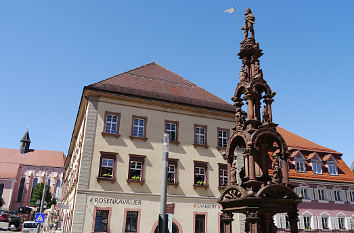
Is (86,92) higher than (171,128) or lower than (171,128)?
higher

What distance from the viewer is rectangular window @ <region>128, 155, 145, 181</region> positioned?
819 inches

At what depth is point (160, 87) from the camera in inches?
969

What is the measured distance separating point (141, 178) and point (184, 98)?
23.2 feet

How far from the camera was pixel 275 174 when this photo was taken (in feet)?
25.5

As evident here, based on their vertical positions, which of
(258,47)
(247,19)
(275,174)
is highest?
(247,19)

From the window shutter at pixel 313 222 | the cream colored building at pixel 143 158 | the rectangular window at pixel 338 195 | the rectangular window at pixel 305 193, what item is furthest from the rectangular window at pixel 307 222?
the cream colored building at pixel 143 158

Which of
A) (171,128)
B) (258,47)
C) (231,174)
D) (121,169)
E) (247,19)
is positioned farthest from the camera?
(171,128)

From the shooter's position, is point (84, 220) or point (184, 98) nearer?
point (84, 220)

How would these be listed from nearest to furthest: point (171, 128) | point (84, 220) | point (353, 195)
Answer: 1. point (84, 220)
2. point (171, 128)
3. point (353, 195)

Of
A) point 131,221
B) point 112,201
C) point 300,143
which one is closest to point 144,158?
point 112,201

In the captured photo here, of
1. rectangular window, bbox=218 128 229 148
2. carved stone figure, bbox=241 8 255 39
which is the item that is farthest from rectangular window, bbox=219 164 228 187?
carved stone figure, bbox=241 8 255 39

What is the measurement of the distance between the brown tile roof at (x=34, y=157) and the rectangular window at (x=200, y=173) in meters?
77.4

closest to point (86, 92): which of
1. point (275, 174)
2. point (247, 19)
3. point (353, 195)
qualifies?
point (247, 19)

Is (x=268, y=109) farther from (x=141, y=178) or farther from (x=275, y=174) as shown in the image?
(x=141, y=178)
